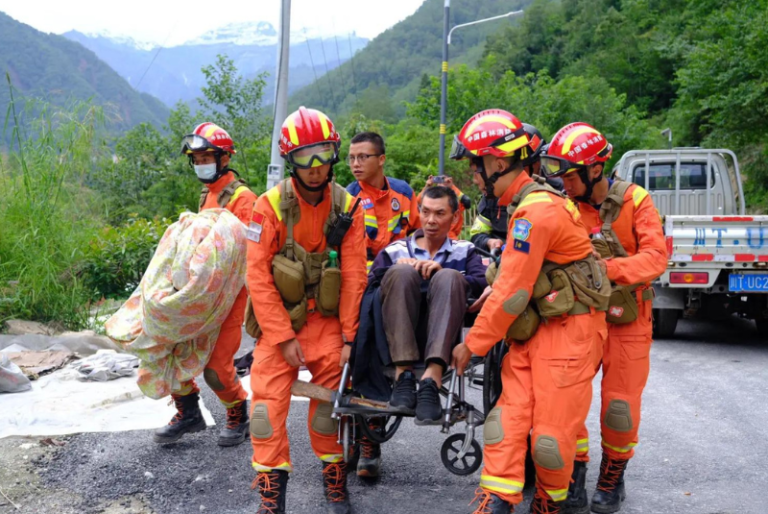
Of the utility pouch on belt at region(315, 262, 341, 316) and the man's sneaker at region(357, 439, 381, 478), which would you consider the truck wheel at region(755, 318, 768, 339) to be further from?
the utility pouch on belt at region(315, 262, 341, 316)

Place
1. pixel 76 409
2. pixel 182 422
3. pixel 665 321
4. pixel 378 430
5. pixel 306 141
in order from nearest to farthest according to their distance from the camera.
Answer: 1. pixel 306 141
2. pixel 378 430
3. pixel 182 422
4. pixel 76 409
5. pixel 665 321

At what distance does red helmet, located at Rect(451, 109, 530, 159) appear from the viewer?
12.6 ft

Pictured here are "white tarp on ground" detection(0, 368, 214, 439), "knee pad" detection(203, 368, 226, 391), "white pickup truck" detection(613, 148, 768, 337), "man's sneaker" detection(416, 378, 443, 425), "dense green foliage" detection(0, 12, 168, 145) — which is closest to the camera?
"man's sneaker" detection(416, 378, 443, 425)

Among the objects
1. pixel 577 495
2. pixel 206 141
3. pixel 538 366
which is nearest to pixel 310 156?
pixel 538 366

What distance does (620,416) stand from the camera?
4.42 metres

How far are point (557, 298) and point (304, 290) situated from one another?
1.41 meters

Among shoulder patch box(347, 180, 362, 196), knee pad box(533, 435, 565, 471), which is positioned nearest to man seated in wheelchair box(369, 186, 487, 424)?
knee pad box(533, 435, 565, 471)

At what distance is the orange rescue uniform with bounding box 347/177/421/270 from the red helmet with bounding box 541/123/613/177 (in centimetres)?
166

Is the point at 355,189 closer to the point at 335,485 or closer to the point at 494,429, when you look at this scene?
the point at 335,485

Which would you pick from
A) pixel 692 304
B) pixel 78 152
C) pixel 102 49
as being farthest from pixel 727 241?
pixel 102 49

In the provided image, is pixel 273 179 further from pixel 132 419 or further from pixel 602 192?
pixel 602 192

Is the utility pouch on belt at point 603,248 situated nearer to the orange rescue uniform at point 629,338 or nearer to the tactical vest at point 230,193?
the orange rescue uniform at point 629,338

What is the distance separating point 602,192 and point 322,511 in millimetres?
2450

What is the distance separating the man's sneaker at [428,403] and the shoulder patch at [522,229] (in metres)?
0.89
